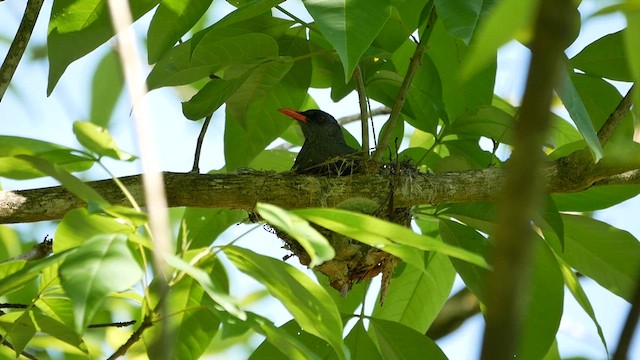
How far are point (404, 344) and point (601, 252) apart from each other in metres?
0.92

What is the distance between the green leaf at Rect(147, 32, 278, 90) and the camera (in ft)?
11.0

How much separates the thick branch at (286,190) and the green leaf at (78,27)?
18.3 inches

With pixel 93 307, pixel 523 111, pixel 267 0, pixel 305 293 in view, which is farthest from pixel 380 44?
pixel 523 111

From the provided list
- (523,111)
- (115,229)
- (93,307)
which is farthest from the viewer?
(115,229)

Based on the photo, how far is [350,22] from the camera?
249cm

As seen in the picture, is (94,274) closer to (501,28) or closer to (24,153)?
(501,28)

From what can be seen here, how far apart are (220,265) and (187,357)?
44cm

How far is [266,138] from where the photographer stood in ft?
13.2

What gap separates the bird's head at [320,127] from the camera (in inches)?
201

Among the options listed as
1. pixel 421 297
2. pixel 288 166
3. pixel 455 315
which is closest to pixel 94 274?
pixel 421 297

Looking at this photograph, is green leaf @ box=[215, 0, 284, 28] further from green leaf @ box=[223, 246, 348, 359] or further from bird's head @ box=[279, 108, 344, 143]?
bird's head @ box=[279, 108, 344, 143]

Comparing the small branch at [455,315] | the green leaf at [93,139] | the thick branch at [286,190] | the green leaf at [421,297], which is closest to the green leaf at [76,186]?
the green leaf at [93,139]

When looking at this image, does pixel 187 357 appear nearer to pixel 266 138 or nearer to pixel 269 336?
pixel 269 336

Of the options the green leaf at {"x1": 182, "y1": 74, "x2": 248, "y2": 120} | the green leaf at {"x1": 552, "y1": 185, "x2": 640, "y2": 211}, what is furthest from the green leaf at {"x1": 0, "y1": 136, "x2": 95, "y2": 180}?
the green leaf at {"x1": 552, "y1": 185, "x2": 640, "y2": 211}
